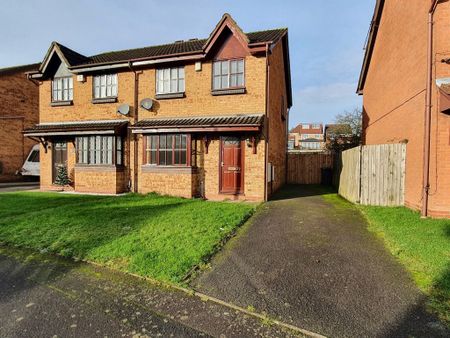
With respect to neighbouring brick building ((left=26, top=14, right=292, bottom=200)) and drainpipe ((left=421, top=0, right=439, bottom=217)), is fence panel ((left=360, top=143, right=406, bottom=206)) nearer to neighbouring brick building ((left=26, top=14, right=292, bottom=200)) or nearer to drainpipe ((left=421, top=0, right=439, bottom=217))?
drainpipe ((left=421, top=0, right=439, bottom=217))

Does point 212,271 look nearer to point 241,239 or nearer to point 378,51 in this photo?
point 241,239

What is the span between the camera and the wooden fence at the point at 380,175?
346 inches

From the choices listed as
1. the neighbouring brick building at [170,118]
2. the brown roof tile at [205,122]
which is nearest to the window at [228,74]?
the neighbouring brick building at [170,118]

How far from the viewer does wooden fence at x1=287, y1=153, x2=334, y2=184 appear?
62.5 ft

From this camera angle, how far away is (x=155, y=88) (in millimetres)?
12086

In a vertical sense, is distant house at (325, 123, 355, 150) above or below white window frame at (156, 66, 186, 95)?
below

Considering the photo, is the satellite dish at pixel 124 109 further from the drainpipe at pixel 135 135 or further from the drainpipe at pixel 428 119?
the drainpipe at pixel 428 119

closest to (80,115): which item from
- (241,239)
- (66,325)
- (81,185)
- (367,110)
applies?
(81,185)

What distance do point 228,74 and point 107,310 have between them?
957cm

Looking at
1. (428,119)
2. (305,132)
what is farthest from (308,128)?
(428,119)

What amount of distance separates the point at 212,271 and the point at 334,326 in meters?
1.95

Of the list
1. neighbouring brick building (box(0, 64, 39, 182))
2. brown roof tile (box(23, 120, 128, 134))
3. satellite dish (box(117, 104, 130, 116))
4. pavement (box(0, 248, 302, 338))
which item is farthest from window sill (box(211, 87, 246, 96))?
neighbouring brick building (box(0, 64, 39, 182))

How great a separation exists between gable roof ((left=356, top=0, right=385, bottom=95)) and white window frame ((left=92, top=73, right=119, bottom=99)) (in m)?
12.7

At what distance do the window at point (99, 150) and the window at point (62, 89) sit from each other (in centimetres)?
268
